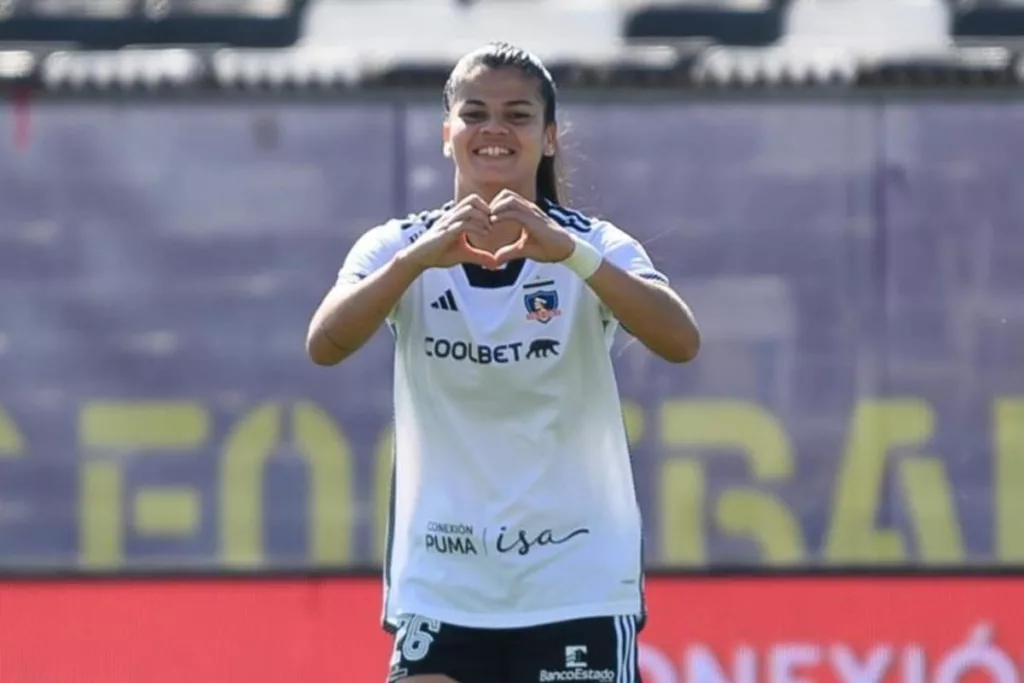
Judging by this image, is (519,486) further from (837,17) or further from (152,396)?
(837,17)

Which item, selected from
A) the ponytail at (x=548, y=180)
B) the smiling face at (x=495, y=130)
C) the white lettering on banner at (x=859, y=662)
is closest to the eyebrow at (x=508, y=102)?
the smiling face at (x=495, y=130)

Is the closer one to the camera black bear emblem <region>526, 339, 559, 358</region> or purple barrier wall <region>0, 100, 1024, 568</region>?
black bear emblem <region>526, 339, 559, 358</region>

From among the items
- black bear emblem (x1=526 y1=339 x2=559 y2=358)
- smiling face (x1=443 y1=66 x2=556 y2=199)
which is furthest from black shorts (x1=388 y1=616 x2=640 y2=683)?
smiling face (x1=443 y1=66 x2=556 y2=199)

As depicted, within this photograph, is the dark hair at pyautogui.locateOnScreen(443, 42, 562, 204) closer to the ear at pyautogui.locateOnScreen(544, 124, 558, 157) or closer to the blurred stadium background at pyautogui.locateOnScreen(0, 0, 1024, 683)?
the ear at pyautogui.locateOnScreen(544, 124, 558, 157)

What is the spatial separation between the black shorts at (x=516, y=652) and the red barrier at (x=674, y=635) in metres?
2.94

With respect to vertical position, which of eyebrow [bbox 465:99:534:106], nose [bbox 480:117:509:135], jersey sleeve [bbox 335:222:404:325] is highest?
eyebrow [bbox 465:99:534:106]

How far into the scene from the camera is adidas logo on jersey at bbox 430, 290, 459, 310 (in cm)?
394

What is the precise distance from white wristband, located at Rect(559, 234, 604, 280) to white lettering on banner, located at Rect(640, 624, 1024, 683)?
127 inches

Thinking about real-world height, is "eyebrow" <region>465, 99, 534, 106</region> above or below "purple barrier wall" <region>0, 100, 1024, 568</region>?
above

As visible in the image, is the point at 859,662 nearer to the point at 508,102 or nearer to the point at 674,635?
the point at 674,635

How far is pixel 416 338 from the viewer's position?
3953mm

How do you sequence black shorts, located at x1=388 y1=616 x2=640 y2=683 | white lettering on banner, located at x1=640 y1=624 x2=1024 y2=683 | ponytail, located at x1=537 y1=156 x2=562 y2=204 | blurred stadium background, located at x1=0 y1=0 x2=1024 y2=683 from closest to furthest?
black shorts, located at x1=388 y1=616 x2=640 y2=683
ponytail, located at x1=537 y1=156 x2=562 y2=204
white lettering on banner, located at x1=640 y1=624 x2=1024 y2=683
blurred stadium background, located at x1=0 y1=0 x2=1024 y2=683

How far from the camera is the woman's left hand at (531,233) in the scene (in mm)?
3717

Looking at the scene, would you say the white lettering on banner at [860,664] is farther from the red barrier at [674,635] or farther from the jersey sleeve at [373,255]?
the jersey sleeve at [373,255]
